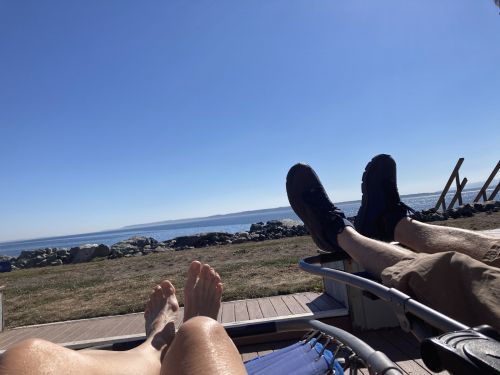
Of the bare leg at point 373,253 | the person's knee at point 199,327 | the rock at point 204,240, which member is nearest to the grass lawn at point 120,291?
the bare leg at point 373,253

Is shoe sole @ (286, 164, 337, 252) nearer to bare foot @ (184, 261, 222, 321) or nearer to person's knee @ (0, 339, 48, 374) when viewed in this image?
bare foot @ (184, 261, 222, 321)

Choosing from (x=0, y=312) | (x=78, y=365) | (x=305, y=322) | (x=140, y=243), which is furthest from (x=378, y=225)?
(x=140, y=243)

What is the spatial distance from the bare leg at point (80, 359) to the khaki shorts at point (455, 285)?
838 millimetres

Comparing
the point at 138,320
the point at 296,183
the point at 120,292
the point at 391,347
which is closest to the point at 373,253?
the point at 296,183

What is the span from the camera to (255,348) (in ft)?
9.75

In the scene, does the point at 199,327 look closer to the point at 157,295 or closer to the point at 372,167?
the point at 157,295

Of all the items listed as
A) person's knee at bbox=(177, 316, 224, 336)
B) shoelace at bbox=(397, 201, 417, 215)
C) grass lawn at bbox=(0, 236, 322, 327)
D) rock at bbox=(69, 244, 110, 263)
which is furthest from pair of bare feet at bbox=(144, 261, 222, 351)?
rock at bbox=(69, 244, 110, 263)

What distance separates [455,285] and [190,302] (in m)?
1.38

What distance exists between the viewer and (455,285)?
38.6 inches

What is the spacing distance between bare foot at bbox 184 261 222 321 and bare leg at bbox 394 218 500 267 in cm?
103

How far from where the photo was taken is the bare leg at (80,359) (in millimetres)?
914

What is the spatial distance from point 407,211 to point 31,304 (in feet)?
17.9

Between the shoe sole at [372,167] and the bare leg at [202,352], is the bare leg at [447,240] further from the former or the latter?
the bare leg at [202,352]

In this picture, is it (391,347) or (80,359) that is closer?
(80,359)
